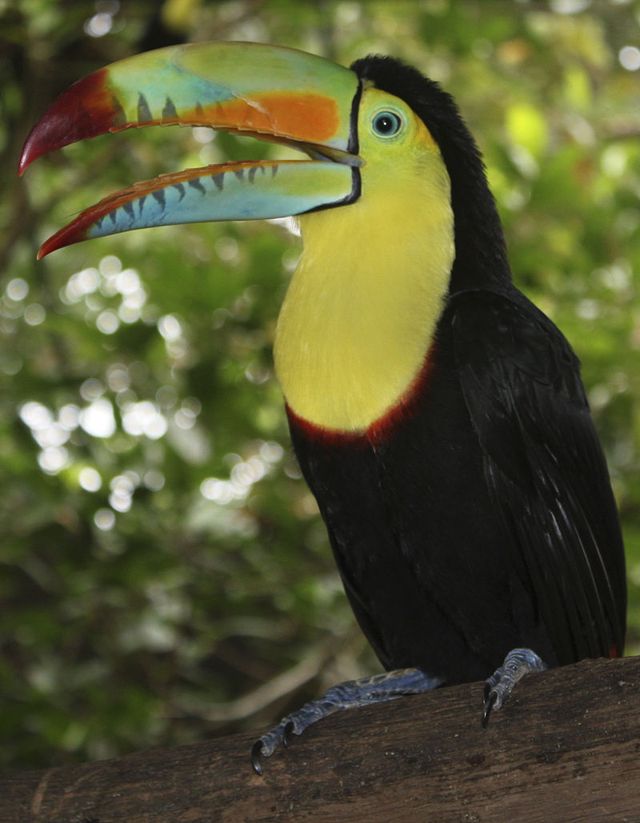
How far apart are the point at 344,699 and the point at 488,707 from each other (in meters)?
0.53

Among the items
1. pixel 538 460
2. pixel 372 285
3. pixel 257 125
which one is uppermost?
pixel 257 125

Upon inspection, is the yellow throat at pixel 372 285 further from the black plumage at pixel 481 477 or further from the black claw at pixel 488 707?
the black claw at pixel 488 707

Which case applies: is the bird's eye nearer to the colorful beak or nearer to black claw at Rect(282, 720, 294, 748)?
the colorful beak

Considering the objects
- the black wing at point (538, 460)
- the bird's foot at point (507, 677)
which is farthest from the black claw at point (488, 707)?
the black wing at point (538, 460)

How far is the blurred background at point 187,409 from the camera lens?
127 inches

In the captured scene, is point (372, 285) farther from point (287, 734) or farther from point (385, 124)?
point (287, 734)

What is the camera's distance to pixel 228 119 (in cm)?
227

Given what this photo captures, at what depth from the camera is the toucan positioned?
7.22 feet

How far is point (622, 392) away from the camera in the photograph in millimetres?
3229

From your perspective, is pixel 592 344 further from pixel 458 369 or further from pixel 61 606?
pixel 61 606

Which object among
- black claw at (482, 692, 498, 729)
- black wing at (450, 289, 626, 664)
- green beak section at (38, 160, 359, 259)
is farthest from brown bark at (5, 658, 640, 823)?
green beak section at (38, 160, 359, 259)

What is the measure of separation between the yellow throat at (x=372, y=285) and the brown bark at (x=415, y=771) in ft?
1.88

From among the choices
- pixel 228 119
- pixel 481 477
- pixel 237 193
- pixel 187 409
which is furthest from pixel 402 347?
pixel 187 409

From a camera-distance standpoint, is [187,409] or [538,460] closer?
[538,460]
